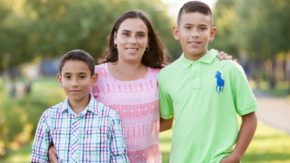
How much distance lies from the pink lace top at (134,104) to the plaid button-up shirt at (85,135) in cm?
32

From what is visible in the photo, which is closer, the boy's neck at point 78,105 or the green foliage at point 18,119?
the boy's neck at point 78,105

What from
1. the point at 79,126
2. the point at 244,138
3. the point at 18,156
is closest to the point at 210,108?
the point at 244,138

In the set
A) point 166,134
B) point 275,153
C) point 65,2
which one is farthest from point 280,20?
point 275,153

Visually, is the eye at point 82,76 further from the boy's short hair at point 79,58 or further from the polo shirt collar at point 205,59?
the polo shirt collar at point 205,59

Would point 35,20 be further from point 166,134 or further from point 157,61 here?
point 157,61

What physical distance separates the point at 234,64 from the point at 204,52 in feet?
0.79

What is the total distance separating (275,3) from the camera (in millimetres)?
35094

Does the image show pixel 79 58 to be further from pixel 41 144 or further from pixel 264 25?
pixel 264 25

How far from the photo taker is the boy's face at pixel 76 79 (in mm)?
4328

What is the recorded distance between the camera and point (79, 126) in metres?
4.32

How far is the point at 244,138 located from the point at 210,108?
295mm

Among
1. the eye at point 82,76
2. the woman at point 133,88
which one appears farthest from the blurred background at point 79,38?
the eye at point 82,76

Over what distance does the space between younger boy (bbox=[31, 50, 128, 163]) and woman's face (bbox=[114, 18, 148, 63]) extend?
1.21ft

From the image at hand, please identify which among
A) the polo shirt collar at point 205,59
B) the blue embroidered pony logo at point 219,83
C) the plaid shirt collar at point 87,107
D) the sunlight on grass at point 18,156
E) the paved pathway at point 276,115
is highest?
the polo shirt collar at point 205,59
